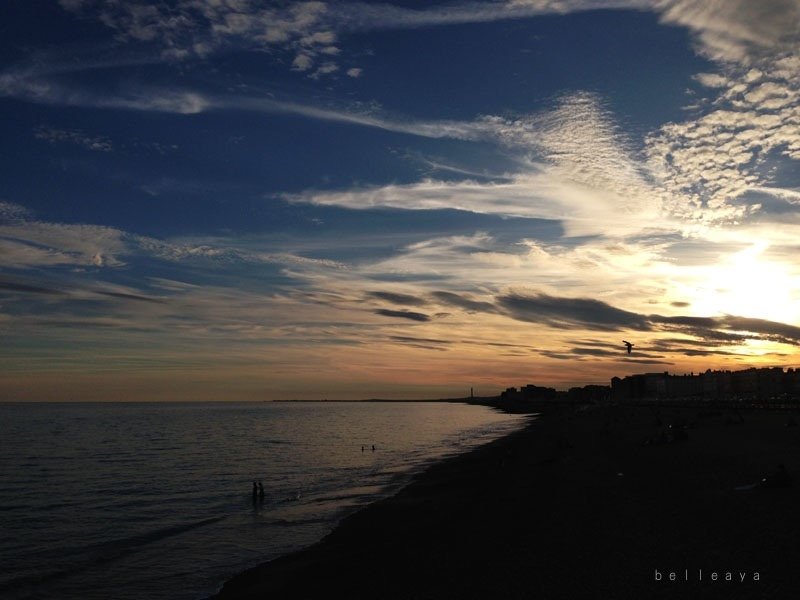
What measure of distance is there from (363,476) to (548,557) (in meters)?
30.9

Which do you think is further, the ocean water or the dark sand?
the ocean water

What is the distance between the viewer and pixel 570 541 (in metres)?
18.8

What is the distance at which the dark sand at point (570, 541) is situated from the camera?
14664 millimetres

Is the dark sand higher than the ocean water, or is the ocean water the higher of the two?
the dark sand

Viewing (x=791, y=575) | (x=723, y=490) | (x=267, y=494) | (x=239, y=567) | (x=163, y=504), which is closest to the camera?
(x=791, y=575)

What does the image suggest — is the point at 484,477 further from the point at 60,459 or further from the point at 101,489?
the point at 60,459

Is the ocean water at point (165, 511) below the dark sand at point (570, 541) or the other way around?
below

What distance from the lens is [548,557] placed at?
17297 mm

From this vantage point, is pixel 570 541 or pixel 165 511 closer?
pixel 570 541

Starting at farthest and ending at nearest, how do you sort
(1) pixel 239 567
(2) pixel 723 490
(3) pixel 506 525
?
(2) pixel 723 490 < (3) pixel 506 525 < (1) pixel 239 567

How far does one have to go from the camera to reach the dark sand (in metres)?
14.7

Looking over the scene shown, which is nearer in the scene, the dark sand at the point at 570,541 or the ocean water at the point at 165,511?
the dark sand at the point at 570,541

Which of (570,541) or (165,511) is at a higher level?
(570,541)

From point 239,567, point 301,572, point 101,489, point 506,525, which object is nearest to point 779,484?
point 506,525
